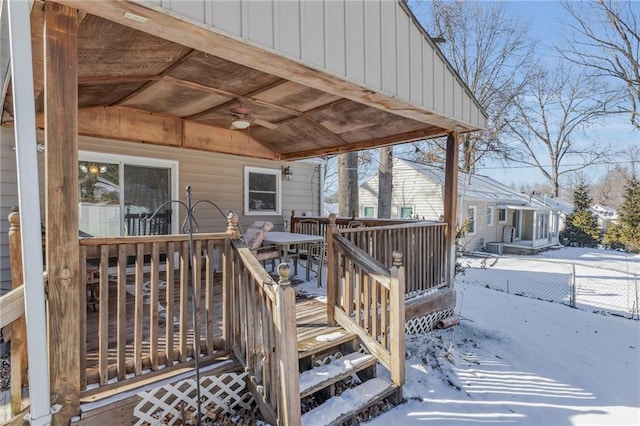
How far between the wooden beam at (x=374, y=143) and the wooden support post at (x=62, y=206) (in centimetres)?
434

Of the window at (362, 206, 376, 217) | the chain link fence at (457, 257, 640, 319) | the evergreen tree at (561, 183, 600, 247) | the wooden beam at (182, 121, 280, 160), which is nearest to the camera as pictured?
the wooden beam at (182, 121, 280, 160)

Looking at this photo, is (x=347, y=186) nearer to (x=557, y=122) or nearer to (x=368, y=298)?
(x=368, y=298)

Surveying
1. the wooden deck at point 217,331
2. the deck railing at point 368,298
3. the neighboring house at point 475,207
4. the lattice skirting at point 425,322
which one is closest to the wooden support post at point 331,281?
the deck railing at point 368,298

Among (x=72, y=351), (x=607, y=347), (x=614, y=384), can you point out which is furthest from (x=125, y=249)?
(x=607, y=347)

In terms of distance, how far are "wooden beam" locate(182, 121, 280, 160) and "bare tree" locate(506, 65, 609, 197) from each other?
→ 52.0 feet

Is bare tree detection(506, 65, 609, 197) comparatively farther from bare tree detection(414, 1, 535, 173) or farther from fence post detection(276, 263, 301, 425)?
fence post detection(276, 263, 301, 425)

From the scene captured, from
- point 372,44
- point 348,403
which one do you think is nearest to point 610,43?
point 372,44

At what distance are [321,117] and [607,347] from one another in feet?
18.0

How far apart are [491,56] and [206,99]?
16.0 meters

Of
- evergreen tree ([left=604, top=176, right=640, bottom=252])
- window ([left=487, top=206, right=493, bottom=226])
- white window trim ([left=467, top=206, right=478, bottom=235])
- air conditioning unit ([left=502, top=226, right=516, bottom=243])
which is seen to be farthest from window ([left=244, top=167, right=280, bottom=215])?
evergreen tree ([left=604, top=176, right=640, bottom=252])

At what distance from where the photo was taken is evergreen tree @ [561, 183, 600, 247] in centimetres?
2072

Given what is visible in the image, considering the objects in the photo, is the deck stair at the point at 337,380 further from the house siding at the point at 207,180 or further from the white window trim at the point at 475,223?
the white window trim at the point at 475,223

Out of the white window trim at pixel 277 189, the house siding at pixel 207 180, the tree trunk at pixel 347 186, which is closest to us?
the house siding at pixel 207 180

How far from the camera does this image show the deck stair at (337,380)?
112 inches
